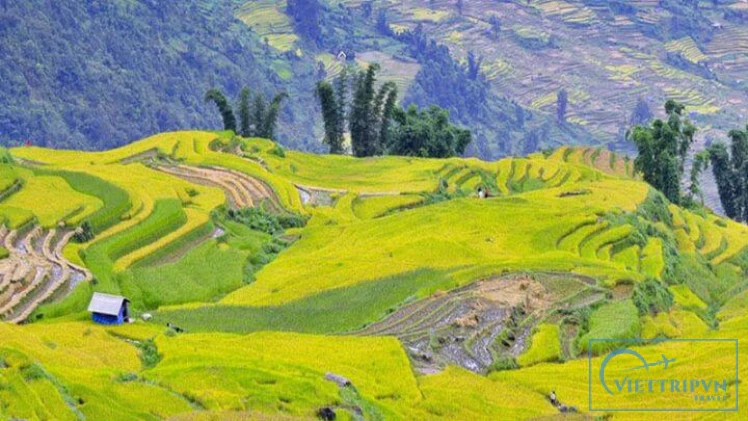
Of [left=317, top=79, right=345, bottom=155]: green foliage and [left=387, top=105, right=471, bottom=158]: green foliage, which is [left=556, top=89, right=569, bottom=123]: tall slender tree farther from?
[left=317, top=79, right=345, bottom=155]: green foliage

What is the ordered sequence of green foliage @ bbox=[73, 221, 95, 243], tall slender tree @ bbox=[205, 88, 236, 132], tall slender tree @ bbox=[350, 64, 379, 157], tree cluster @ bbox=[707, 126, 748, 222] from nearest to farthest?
green foliage @ bbox=[73, 221, 95, 243] < tree cluster @ bbox=[707, 126, 748, 222] < tall slender tree @ bbox=[205, 88, 236, 132] < tall slender tree @ bbox=[350, 64, 379, 157]

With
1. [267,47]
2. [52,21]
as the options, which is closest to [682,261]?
[52,21]

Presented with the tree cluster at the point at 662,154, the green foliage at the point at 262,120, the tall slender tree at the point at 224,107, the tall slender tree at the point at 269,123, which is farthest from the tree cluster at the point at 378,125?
the tree cluster at the point at 662,154

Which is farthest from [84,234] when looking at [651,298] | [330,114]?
[330,114]

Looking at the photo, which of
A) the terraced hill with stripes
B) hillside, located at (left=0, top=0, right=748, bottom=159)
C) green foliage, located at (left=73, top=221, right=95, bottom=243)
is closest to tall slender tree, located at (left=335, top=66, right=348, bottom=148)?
green foliage, located at (left=73, top=221, right=95, bottom=243)

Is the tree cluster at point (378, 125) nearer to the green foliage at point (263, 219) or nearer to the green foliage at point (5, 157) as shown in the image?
the green foliage at point (263, 219)

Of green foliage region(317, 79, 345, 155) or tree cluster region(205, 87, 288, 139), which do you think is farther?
tree cluster region(205, 87, 288, 139)

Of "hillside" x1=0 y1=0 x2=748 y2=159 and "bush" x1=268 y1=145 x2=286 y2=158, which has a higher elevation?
"bush" x1=268 y1=145 x2=286 y2=158
